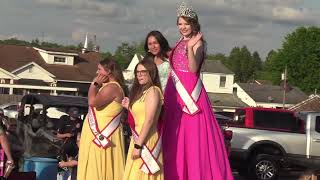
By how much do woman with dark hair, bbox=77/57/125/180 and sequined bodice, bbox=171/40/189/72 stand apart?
0.83 m

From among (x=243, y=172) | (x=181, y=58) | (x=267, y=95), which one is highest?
(x=267, y=95)

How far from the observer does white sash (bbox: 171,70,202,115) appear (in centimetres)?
609

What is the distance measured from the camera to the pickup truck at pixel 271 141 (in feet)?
48.5

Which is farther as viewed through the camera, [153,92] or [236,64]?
[236,64]

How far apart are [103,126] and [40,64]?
50.7 metres

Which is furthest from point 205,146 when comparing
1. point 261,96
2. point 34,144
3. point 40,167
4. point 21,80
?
point 261,96

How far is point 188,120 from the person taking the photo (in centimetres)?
611

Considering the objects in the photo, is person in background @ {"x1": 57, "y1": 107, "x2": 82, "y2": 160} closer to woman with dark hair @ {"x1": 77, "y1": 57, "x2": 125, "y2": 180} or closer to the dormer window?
woman with dark hair @ {"x1": 77, "y1": 57, "x2": 125, "y2": 180}

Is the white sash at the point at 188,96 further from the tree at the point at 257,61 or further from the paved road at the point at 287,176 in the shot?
the tree at the point at 257,61

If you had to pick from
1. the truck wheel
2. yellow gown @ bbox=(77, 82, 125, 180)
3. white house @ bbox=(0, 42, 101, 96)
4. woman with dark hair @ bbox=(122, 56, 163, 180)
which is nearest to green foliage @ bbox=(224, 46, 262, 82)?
white house @ bbox=(0, 42, 101, 96)

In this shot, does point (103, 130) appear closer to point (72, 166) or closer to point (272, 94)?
point (72, 166)

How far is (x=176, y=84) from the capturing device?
6.18 metres

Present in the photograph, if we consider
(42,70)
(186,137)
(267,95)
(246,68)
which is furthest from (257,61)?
(186,137)

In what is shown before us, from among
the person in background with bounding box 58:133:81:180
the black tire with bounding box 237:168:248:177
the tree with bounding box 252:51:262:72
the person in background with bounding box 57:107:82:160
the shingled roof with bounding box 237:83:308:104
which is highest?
the tree with bounding box 252:51:262:72
